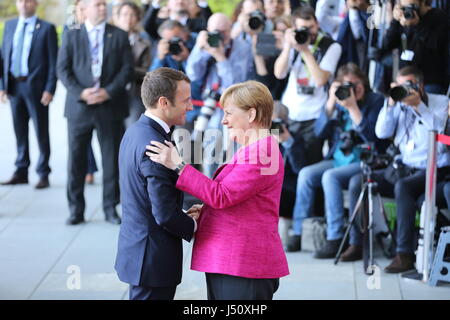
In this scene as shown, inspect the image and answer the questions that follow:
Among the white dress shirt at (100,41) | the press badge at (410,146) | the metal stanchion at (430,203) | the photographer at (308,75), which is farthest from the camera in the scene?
the white dress shirt at (100,41)

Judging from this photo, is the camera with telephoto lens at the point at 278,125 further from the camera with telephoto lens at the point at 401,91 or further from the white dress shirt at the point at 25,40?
the white dress shirt at the point at 25,40

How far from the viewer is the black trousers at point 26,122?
29.3 ft

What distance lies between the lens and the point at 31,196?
866 centimetres

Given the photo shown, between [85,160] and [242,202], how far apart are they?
412 centimetres

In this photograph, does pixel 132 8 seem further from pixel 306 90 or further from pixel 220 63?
pixel 306 90

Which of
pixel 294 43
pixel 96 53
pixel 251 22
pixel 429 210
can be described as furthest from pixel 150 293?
pixel 251 22

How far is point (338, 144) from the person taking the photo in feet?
23.0

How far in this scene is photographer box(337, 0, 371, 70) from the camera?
7.54 m

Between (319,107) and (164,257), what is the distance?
3572 mm

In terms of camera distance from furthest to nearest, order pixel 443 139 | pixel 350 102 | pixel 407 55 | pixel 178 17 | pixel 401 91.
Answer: pixel 178 17 → pixel 407 55 → pixel 350 102 → pixel 401 91 → pixel 443 139

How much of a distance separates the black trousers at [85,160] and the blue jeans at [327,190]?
5.66 ft

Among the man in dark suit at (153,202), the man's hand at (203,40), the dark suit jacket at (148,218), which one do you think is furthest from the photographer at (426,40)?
the dark suit jacket at (148,218)
